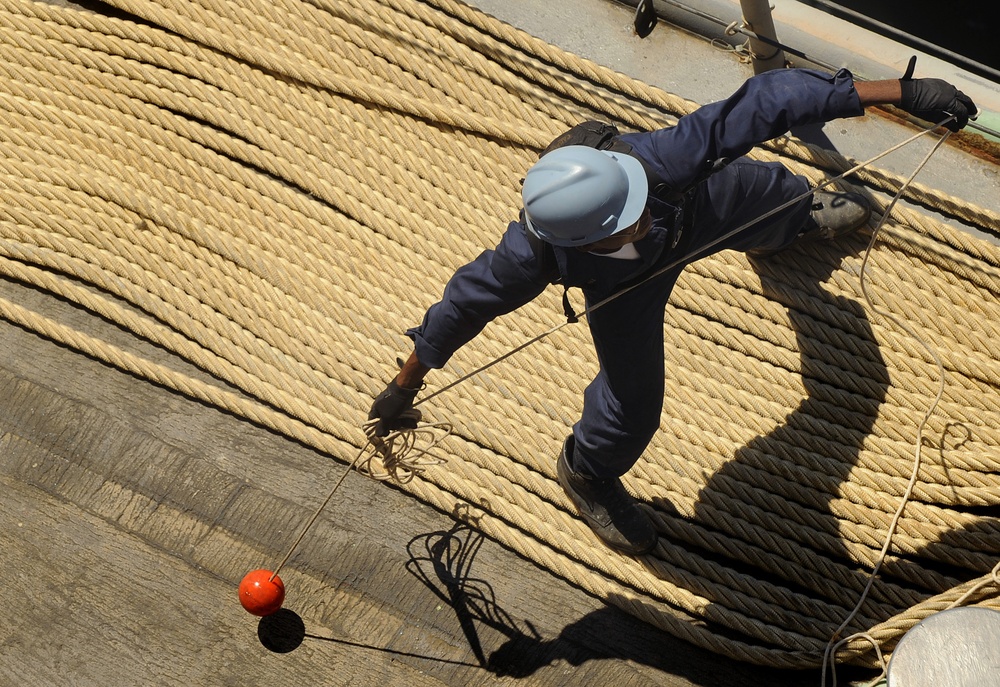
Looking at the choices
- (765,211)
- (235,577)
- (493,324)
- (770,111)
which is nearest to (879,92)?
(770,111)

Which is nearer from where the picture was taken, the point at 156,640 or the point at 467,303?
the point at 467,303

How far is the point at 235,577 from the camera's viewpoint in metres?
2.02

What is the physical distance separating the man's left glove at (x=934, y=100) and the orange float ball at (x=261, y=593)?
1.48 meters

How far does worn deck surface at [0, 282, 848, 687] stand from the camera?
1.96 m

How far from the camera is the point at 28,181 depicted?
2346 millimetres

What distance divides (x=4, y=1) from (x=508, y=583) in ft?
6.60

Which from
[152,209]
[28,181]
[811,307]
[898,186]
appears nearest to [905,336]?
[811,307]

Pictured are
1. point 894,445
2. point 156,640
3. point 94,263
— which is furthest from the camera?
point 94,263

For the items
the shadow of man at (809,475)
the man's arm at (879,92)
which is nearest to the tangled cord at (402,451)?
the shadow of man at (809,475)

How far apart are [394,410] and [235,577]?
0.53m

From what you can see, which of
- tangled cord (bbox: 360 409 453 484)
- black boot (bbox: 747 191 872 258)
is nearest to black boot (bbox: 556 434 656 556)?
tangled cord (bbox: 360 409 453 484)

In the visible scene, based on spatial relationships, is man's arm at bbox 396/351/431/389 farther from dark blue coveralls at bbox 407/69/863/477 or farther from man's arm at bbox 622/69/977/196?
man's arm at bbox 622/69/977/196

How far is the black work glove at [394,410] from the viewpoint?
188cm

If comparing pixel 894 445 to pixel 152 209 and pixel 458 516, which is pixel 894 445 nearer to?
pixel 458 516
